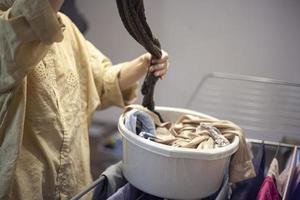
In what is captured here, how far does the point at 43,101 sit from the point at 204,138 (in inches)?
15.1

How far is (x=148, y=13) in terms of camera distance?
156cm

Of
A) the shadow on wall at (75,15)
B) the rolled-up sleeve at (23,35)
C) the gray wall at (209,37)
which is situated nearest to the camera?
the rolled-up sleeve at (23,35)

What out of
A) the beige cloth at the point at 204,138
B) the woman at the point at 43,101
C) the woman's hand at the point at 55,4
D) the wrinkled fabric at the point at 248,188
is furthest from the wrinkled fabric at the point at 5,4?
the wrinkled fabric at the point at 248,188

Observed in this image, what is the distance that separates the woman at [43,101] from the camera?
Answer: 0.72 meters

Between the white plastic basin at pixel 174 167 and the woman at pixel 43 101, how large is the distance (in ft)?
0.67

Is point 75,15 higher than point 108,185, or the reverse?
point 75,15

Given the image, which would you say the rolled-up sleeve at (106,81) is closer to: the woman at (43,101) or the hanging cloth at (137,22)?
the woman at (43,101)

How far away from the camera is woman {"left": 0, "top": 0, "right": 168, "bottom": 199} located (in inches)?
28.3

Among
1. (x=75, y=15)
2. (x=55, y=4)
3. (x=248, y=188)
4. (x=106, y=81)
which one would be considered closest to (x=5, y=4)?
(x=55, y=4)

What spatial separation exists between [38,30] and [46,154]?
316mm

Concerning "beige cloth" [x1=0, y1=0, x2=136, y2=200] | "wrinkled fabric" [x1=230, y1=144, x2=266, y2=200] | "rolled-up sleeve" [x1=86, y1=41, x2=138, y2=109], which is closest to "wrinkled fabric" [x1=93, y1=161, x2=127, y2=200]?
"beige cloth" [x1=0, y1=0, x2=136, y2=200]

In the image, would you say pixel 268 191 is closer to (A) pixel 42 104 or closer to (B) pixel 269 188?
(B) pixel 269 188

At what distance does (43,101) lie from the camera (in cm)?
88

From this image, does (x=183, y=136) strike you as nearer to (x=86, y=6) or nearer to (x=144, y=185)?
(x=144, y=185)
